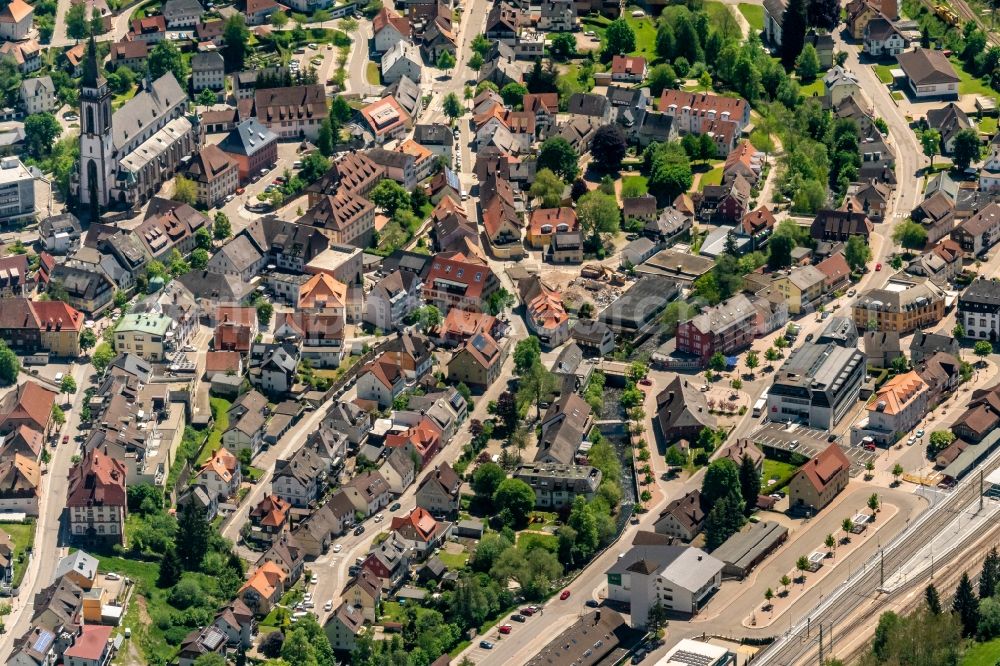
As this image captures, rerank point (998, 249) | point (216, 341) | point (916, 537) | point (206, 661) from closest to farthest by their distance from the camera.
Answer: point (206, 661), point (916, 537), point (216, 341), point (998, 249)

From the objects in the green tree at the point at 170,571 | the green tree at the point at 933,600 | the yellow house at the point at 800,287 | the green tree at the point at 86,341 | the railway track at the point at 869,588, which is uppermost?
the green tree at the point at 933,600

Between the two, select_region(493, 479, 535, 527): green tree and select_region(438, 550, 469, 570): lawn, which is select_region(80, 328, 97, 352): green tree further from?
select_region(438, 550, 469, 570): lawn

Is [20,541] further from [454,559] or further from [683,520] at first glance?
[683,520]

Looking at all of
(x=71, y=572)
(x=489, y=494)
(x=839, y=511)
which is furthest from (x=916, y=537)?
(x=71, y=572)

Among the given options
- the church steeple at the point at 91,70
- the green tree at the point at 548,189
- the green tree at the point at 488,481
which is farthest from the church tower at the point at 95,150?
the green tree at the point at 488,481

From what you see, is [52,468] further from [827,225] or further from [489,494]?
[827,225]

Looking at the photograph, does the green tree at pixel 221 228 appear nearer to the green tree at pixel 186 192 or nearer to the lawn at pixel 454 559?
the green tree at pixel 186 192

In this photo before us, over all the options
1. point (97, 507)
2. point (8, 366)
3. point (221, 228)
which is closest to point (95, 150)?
point (221, 228)
